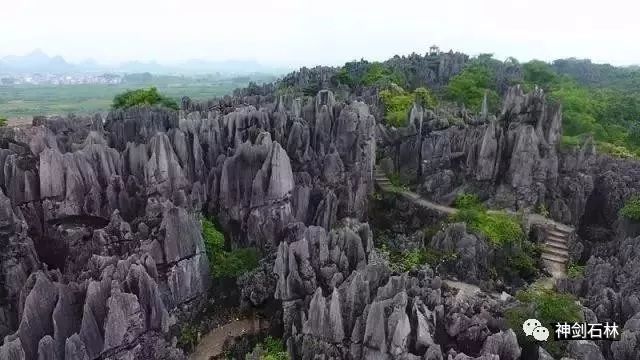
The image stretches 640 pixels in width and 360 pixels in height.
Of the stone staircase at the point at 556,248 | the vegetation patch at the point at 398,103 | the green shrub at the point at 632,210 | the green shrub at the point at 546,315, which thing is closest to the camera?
the green shrub at the point at 546,315

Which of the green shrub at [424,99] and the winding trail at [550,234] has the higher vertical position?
the green shrub at [424,99]

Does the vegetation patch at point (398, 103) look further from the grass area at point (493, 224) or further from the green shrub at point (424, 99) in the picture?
the grass area at point (493, 224)

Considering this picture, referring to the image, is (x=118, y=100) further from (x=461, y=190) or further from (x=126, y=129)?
(x=461, y=190)

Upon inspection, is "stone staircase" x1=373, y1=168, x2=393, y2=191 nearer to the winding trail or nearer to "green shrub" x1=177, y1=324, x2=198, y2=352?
the winding trail

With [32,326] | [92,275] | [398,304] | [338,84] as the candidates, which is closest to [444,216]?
[398,304]

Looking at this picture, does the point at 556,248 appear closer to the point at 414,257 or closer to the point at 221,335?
the point at 414,257

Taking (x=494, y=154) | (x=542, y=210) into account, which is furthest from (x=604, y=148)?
(x=494, y=154)

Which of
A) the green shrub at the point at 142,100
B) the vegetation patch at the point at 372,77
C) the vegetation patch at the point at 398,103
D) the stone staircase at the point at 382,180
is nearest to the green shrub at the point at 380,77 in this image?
the vegetation patch at the point at 372,77
